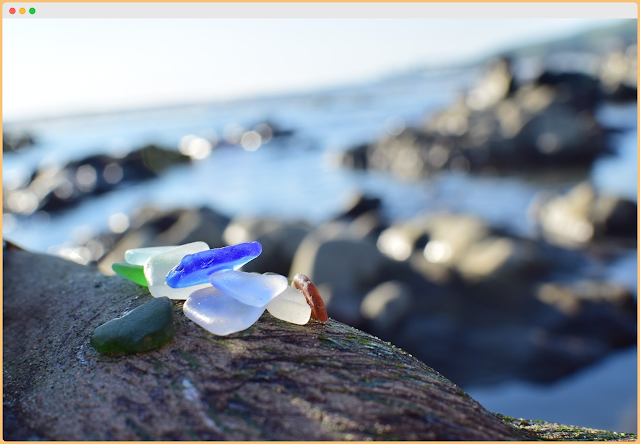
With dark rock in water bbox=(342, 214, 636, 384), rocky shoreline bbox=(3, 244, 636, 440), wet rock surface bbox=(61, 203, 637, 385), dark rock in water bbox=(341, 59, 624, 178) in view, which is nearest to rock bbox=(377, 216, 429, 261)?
wet rock surface bbox=(61, 203, 637, 385)

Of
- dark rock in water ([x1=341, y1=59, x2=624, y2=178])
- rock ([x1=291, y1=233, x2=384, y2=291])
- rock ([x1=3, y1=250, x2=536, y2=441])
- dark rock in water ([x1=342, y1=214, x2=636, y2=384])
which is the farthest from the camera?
dark rock in water ([x1=341, y1=59, x2=624, y2=178])

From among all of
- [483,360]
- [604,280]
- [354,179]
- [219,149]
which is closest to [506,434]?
[483,360]

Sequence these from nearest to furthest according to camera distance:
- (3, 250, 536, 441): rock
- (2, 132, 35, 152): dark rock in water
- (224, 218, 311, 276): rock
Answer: (3, 250, 536, 441): rock
(224, 218, 311, 276): rock
(2, 132, 35, 152): dark rock in water

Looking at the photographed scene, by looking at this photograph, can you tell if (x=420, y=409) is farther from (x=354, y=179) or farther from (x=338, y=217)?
(x=354, y=179)

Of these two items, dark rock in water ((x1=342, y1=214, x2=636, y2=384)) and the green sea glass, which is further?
dark rock in water ((x1=342, y1=214, x2=636, y2=384))

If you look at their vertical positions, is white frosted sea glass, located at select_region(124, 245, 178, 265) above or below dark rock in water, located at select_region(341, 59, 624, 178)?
below

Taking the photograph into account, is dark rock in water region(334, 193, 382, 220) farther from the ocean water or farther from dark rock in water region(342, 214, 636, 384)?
dark rock in water region(342, 214, 636, 384)

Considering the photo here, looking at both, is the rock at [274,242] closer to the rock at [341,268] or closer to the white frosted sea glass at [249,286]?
the rock at [341,268]
